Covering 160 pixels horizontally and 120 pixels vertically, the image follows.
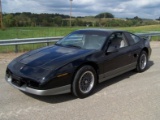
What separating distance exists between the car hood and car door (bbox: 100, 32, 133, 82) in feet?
1.73

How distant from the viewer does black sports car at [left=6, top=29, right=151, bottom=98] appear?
4.14 meters

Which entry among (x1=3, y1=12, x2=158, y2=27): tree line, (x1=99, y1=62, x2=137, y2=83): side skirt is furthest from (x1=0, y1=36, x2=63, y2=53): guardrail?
(x1=3, y1=12, x2=158, y2=27): tree line

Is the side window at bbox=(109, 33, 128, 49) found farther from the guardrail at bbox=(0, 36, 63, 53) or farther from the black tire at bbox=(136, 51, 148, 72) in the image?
the guardrail at bbox=(0, 36, 63, 53)

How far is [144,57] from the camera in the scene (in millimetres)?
6934

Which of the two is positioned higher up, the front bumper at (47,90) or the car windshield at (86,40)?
the car windshield at (86,40)

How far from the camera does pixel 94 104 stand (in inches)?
170

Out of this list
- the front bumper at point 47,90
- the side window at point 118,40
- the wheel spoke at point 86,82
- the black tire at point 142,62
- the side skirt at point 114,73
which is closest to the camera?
the front bumper at point 47,90

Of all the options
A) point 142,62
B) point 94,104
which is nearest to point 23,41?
point 142,62

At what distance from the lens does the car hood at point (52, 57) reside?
4.34 meters

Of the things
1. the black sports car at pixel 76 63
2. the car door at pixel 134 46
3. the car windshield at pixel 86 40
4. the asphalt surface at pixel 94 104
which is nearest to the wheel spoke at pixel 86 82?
the black sports car at pixel 76 63

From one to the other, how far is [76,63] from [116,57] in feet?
4.47

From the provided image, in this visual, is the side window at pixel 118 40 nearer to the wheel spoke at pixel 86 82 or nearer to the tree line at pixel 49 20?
the wheel spoke at pixel 86 82

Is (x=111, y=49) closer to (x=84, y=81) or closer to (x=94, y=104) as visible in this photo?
(x=84, y=81)

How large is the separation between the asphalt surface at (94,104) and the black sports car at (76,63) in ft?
0.94
